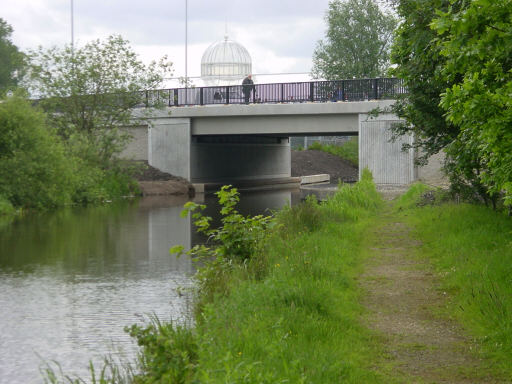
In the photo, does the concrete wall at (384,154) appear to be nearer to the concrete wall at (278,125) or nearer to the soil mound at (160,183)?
the concrete wall at (278,125)

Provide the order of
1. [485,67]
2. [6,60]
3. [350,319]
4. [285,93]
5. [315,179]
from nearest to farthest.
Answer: [485,67]
[350,319]
[285,93]
[315,179]
[6,60]

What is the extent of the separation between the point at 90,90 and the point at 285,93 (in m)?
9.94

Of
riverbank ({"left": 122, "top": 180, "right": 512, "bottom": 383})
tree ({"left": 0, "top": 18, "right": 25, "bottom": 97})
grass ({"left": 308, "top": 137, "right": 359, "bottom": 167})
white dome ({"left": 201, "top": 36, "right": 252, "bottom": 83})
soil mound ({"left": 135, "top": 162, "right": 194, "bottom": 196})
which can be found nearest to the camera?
riverbank ({"left": 122, "top": 180, "right": 512, "bottom": 383})

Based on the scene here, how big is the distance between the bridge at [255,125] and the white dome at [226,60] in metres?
12.7

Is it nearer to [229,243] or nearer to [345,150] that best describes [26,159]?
[229,243]

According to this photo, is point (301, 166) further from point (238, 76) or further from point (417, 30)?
point (417, 30)

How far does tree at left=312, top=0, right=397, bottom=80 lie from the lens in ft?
205

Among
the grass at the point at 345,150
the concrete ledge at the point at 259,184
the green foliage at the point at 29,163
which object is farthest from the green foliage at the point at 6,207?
the grass at the point at 345,150

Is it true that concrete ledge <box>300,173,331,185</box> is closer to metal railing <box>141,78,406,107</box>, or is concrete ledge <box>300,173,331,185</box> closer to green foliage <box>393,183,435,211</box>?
metal railing <box>141,78,406,107</box>

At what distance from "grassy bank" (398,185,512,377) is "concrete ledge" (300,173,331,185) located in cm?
3585

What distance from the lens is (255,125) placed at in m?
39.7

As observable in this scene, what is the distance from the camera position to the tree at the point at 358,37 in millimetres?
62438

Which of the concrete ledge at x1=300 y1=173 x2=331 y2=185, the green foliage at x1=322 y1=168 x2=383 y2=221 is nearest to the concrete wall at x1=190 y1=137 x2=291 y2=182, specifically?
the concrete ledge at x1=300 y1=173 x2=331 y2=185

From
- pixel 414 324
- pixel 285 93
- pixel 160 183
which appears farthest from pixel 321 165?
pixel 414 324
